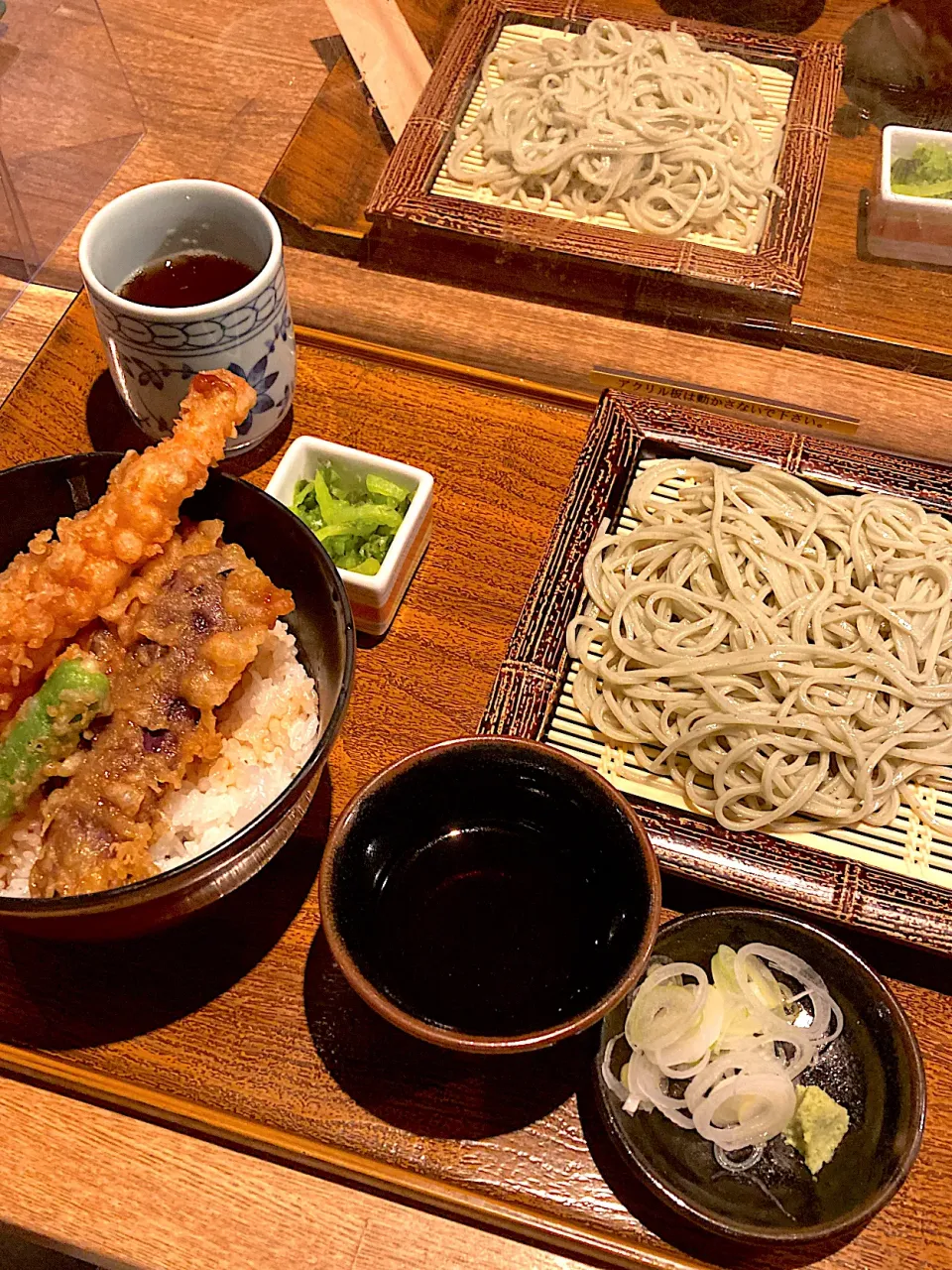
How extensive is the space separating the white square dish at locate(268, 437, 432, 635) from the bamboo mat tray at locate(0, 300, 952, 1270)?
0.09m

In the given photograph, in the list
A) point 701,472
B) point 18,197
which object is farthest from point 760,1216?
point 18,197

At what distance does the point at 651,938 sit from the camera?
121cm

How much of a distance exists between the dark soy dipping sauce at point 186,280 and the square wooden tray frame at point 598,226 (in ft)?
2.05

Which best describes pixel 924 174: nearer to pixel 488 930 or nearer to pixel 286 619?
pixel 286 619

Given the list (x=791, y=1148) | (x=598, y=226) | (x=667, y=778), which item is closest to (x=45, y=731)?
(x=667, y=778)

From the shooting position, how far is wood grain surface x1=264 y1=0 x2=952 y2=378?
85.1 inches

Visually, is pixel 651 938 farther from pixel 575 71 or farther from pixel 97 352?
pixel 575 71

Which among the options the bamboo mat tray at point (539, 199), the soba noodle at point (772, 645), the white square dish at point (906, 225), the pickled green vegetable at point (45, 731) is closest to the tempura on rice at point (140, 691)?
the pickled green vegetable at point (45, 731)

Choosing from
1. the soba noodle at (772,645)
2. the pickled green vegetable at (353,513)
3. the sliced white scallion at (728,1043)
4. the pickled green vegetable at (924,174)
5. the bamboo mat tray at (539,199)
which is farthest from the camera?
the bamboo mat tray at (539,199)

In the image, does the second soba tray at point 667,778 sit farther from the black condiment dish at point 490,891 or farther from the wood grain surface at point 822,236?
the wood grain surface at point 822,236

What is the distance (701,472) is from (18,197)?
1855mm

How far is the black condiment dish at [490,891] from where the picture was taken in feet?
4.02

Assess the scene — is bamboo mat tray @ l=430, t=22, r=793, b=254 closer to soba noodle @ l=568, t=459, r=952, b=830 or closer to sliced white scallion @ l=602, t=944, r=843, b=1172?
soba noodle @ l=568, t=459, r=952, b=830

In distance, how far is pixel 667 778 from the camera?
1.59 meters
